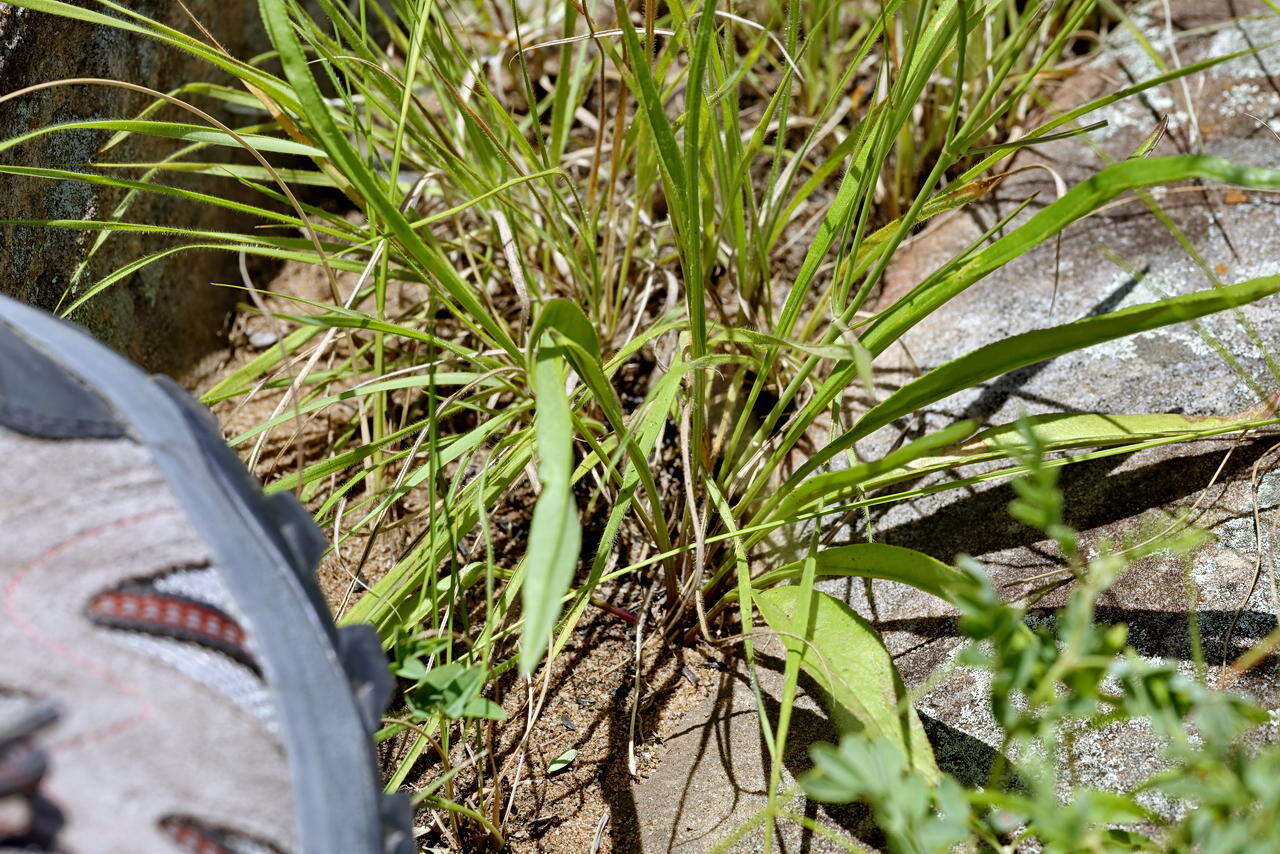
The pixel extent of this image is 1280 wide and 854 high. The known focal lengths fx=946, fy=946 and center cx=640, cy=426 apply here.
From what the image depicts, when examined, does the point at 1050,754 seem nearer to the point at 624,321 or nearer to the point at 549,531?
the point at 549,531

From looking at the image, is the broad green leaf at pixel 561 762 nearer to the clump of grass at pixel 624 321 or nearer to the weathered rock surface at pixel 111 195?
the clump of grass at pixel 624 321

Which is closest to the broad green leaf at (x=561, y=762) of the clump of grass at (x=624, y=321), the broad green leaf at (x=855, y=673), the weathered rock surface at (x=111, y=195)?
the clump of grass at (x=624, y=321)

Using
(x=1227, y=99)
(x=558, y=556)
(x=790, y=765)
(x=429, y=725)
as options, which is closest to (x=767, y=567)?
(x=790, y=765)

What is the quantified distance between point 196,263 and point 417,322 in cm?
35

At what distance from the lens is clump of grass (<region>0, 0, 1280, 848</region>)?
687 mm

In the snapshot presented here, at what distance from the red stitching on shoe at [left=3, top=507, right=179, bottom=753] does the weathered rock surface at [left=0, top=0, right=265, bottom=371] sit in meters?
0.57

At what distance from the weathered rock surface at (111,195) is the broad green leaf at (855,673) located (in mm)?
843

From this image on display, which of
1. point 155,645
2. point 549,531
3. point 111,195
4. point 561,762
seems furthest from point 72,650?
point 111,195

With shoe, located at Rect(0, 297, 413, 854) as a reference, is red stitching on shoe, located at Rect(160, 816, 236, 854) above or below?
below

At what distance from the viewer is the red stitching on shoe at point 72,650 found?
1.53 ft

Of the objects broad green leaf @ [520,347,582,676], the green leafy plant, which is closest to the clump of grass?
broad green leaf @ [520,347,582,676]

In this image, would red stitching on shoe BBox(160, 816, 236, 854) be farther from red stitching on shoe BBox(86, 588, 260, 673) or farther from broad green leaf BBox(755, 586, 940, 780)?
broad green leaf BBox(755, 586, 940, 780)

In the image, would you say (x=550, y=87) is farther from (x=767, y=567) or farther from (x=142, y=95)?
(x=767, y=567)

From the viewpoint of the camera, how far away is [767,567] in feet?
3.12
